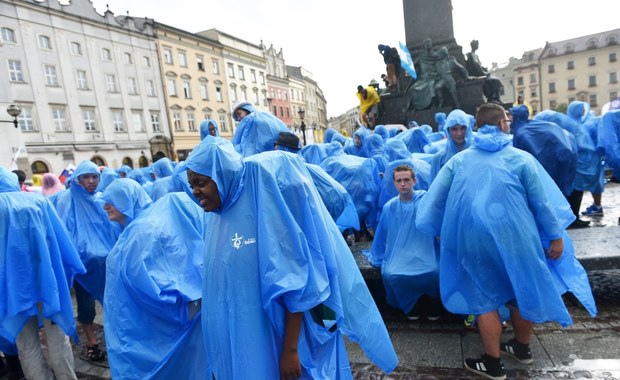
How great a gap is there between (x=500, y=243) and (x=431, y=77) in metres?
12.1

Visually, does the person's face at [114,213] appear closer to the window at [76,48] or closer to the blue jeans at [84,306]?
the blue jeans at [84,306]

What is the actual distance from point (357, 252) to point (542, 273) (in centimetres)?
220

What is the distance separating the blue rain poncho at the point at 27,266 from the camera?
303cm

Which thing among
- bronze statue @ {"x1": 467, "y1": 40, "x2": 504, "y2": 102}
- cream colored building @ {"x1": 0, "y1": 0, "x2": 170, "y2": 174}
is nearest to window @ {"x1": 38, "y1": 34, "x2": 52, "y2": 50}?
cream colored building @ {"x1": 0, "y1": 0, "x2": 170, "y2": 174}

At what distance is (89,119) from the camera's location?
3067cm

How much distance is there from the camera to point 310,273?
1.65 meters

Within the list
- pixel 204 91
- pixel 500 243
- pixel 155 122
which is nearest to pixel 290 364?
pixel 500 243

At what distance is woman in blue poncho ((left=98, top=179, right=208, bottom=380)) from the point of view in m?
2.51

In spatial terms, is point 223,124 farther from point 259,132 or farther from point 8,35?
point 259,132

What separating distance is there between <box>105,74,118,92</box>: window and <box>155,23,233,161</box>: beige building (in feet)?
18.0

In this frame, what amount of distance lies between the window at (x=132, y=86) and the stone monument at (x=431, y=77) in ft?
90.5

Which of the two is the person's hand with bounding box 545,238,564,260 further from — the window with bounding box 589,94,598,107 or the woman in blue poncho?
the window with bounding box 589,94,598,107

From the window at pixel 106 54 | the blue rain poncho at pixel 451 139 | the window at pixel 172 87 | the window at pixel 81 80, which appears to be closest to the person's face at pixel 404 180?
the blue rain poncho at pixel 451 139

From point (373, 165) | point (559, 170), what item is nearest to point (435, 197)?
point (559, 170)
